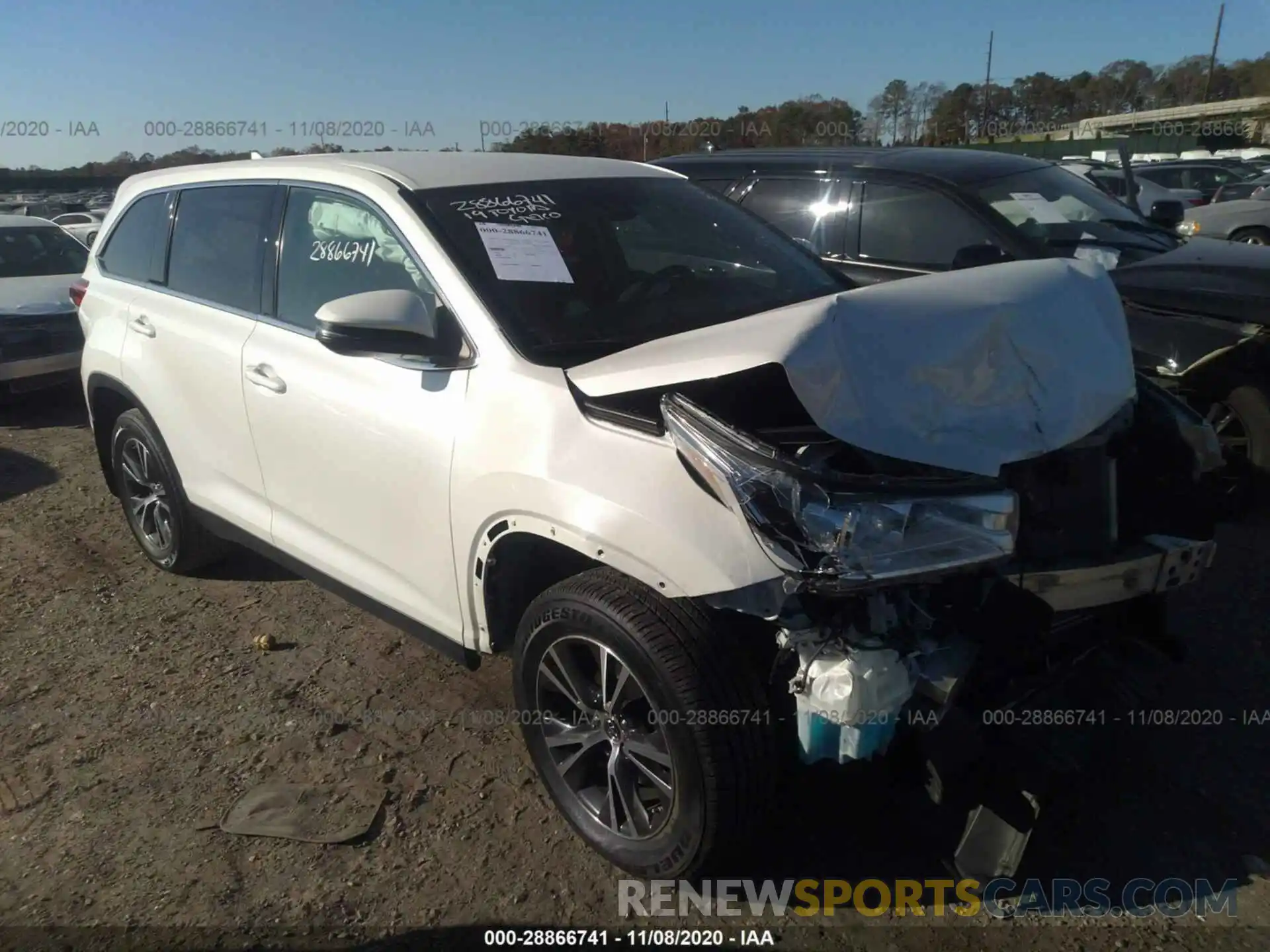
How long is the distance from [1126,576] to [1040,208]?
3.86 m

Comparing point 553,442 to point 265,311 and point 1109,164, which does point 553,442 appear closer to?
point 265,311

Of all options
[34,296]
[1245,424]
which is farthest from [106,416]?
[1245,424]

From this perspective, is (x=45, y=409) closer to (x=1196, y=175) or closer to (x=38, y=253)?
(x=38, y=253)

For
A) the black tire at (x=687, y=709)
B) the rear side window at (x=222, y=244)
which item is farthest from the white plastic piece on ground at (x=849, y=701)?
the rear side window at (x=222, y=244)

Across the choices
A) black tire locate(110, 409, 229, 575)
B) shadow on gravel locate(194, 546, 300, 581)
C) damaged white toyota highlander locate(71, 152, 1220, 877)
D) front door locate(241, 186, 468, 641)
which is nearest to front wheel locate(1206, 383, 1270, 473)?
damaged white toyota highlander locate(71, 152, 1220, 877)

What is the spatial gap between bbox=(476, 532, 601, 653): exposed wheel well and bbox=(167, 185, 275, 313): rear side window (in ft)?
5.33

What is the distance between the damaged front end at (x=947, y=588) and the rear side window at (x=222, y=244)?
2064mm

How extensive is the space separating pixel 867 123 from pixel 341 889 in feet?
67.6

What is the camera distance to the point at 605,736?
105 inches

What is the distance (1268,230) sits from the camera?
12852 millimetres

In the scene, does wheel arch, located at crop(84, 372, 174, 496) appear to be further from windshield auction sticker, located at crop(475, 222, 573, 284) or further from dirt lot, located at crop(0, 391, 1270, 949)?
windshield auction sticker, located at crop(475, 222, 573, 284)

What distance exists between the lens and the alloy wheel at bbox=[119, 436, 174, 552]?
4531mm

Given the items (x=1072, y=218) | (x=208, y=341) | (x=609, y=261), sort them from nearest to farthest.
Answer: (x=609, y=261)
(x=208, y=341)
(x=1072, y=218)

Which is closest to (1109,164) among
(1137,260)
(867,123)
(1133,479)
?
(867,123)
